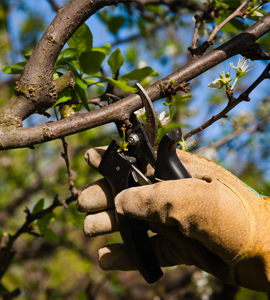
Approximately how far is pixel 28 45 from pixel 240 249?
4.24 meters

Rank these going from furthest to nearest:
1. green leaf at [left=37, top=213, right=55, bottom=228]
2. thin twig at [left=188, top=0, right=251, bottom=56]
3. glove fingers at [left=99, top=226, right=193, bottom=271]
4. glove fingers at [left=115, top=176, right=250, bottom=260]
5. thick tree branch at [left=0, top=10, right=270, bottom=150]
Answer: green leaf at [left=37, top=213, right=55, bottom=228]
thin twig at [left=188, top=0, right=251, bottom=56]
glove fingers at [left=99, top=226, right=193, bottom=271]
thick tree branch at [left=0, top=10, right=270, bottom=150]
glove fingers at [left=115, top=176, right=250, bottom=260]

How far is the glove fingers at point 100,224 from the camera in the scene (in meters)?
1.06

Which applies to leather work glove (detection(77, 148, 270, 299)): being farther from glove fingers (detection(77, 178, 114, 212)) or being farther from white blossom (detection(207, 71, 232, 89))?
white blossom (detection(207, 71, 232, 89))

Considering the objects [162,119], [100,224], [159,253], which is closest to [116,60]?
[162,119]

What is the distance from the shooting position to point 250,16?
1178mm

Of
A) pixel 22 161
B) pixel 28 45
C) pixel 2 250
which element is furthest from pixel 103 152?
pixel 22 161

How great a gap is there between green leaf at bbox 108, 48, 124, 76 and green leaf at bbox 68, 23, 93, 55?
100 millimetres

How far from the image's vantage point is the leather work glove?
2.51 feet

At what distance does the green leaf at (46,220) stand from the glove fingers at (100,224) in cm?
38

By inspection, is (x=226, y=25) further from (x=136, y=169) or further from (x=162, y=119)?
(x=136, y=169)

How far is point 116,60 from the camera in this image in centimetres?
112

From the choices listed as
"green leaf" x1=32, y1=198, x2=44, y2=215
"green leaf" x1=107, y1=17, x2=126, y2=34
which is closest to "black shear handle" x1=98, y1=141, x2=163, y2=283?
"green leaf" x1=32, y1=198, x2=44, y2=215

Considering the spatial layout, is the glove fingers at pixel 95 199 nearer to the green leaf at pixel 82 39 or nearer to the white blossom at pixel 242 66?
the green leaf at pixel 82 39

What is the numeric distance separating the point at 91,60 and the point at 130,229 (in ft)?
2.27
